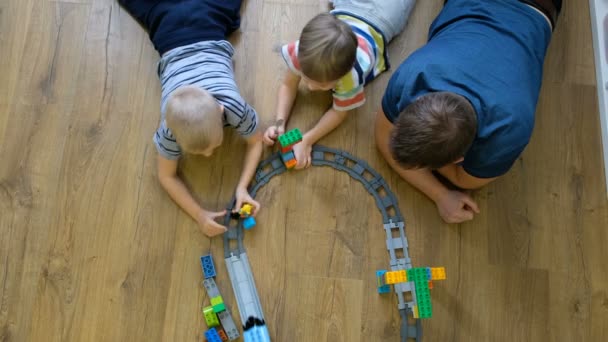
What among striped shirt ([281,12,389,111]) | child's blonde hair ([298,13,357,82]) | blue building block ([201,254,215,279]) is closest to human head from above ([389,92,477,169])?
child's blonde hair ([298,13,357,82])

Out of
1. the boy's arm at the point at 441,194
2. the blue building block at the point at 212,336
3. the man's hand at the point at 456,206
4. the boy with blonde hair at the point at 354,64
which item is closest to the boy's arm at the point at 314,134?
the boy with blonde hair at the point at 354,64

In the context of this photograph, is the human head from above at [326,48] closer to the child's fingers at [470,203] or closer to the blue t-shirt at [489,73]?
the blue t-shirt at [489,73]

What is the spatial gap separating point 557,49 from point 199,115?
3.23 ft

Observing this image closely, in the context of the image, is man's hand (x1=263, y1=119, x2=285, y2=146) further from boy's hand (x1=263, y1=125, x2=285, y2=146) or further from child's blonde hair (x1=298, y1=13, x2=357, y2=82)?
child's blonde hair (x1=298, y1=13, x2=357, y2=82)

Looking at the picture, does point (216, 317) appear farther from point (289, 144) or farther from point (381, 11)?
point (381, 11)

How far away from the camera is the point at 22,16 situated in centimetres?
125

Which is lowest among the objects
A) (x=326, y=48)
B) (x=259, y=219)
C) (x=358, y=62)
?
(x=259, y=219)

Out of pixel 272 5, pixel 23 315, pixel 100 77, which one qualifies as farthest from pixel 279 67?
pixel 23 315

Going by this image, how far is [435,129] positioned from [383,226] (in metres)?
0.42

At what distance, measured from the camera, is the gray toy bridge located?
1.09 meters

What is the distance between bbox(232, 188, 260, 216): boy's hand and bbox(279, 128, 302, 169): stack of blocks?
12 cm

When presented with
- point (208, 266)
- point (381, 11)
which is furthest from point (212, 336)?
point (381, 11)

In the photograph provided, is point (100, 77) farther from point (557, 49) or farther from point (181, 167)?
point (557, 49)

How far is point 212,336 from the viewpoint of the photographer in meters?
1.06
